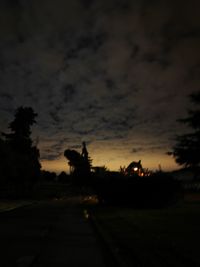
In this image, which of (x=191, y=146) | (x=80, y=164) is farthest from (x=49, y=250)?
(x=80, y=164)

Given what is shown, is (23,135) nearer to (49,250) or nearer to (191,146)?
(191,146)

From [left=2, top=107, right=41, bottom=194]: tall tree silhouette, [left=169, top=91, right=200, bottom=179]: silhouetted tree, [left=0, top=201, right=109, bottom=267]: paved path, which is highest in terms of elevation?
[left=2, top=107, right=41, bottom=194]: tall tree silhouette

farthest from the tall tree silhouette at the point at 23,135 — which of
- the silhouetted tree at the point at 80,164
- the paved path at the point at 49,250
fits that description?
the paved path at the point at 49,250

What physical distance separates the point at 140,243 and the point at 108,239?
1.91 m

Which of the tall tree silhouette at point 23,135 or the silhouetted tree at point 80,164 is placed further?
the silhouetted tree at point 80,164

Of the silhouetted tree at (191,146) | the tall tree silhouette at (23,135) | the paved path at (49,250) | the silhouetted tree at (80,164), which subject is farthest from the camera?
the silhouetted tree at (80,164)

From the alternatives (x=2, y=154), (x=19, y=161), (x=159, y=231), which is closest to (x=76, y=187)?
(x=19, y=161)

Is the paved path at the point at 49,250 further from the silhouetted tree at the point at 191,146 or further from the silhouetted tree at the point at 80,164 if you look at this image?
the silhouetted tree at the point at 80,164

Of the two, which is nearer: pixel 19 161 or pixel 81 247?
pixel 81 247

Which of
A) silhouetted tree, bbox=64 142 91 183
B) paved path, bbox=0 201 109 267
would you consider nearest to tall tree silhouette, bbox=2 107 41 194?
silhouetted tree, bbox=64 142 91 183

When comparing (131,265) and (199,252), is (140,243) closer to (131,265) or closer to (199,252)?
(199,252)

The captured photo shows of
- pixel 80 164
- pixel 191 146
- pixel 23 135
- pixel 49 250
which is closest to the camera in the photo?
pixel 49 250

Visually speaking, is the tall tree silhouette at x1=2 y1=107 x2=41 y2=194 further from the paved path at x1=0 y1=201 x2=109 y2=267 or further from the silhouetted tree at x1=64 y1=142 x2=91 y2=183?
the paved path at x1=0 y1=201 x2=109 y2=267

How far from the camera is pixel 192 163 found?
97.0ft
